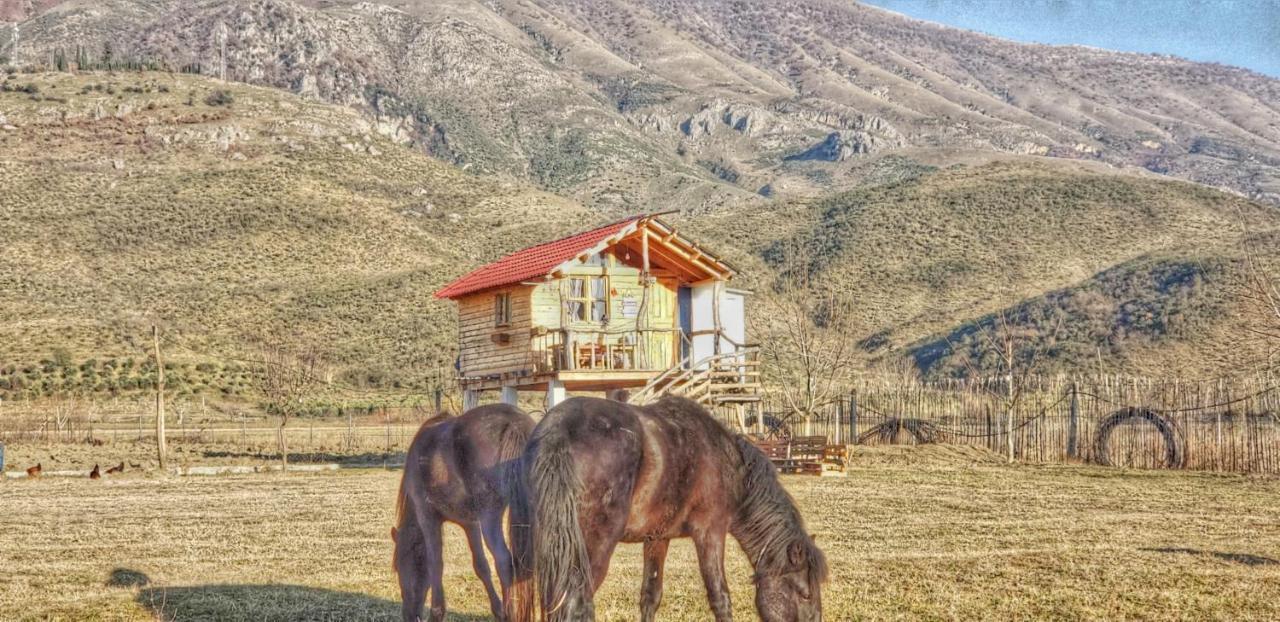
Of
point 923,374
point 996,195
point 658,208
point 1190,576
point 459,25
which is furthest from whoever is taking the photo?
point 459,25

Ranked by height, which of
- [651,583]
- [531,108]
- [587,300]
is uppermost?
[531,108]

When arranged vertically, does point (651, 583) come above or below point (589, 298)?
below

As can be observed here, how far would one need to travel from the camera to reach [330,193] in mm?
78188

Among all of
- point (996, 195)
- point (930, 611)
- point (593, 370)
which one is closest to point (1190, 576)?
point (930, 611)

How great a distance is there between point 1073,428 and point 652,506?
24.7 metres

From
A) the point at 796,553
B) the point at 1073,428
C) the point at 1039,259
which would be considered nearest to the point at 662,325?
the point at 1073,428

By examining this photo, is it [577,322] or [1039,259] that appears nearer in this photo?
[577,322]

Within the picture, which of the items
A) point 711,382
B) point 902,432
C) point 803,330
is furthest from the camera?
point 902,432

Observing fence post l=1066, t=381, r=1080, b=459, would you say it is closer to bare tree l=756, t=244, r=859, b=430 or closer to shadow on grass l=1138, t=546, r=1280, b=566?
bare tree l=756, t=244, r=859, b=430

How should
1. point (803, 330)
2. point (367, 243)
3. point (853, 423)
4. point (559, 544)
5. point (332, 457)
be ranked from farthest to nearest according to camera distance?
1. point (367, 243)
2. point (332, 457)
3. point (853, 423)
4. point (803, 330)
5. point (559, 544)

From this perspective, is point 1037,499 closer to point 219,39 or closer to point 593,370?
point 593,370

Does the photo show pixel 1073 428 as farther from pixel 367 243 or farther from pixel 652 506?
pixel 367 243

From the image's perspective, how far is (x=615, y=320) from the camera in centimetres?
3025

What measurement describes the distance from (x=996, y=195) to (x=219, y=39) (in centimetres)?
11828
